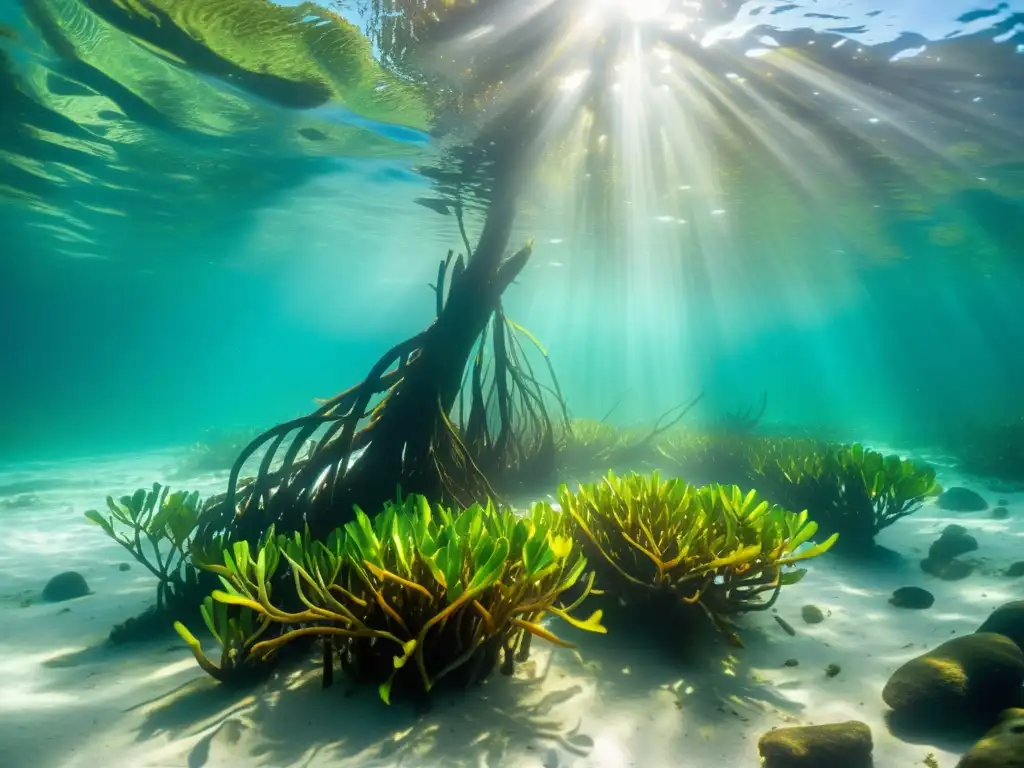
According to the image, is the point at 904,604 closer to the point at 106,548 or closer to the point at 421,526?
the point at 421,526

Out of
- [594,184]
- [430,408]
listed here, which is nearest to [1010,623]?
[430,408]

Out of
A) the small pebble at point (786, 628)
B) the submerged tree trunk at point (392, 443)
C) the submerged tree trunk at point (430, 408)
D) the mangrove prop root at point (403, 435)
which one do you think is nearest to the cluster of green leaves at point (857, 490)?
the small pebble at point (786, 628)

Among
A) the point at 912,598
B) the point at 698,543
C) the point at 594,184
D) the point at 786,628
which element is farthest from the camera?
the point at 594,184

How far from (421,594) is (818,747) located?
196cm

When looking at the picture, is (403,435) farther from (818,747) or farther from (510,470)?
(818,747)

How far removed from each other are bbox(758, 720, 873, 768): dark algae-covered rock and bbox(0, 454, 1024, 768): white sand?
0.15 meters

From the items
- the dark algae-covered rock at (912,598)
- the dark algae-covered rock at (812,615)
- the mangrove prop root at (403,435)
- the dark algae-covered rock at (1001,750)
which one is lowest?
the dark algae-covered rock at (912,598)

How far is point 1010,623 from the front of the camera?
355cm

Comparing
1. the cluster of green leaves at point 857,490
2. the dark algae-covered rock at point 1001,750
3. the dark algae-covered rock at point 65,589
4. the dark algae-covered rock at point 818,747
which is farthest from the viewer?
the cluster of green leaves at point 857,490

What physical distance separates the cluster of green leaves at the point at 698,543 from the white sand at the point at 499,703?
0.46 metres

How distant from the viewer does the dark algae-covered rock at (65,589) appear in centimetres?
537

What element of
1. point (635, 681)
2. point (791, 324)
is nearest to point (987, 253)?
point (635, 681)

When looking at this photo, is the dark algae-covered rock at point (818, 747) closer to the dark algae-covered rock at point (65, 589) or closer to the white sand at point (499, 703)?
the white sand at point (499, 703)

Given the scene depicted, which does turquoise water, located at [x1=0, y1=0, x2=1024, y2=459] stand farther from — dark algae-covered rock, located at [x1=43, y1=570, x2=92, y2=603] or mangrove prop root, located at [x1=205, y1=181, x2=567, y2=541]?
dark algae-covered rock, located at [x1=43, y1=570, x2=92, y2=603]
